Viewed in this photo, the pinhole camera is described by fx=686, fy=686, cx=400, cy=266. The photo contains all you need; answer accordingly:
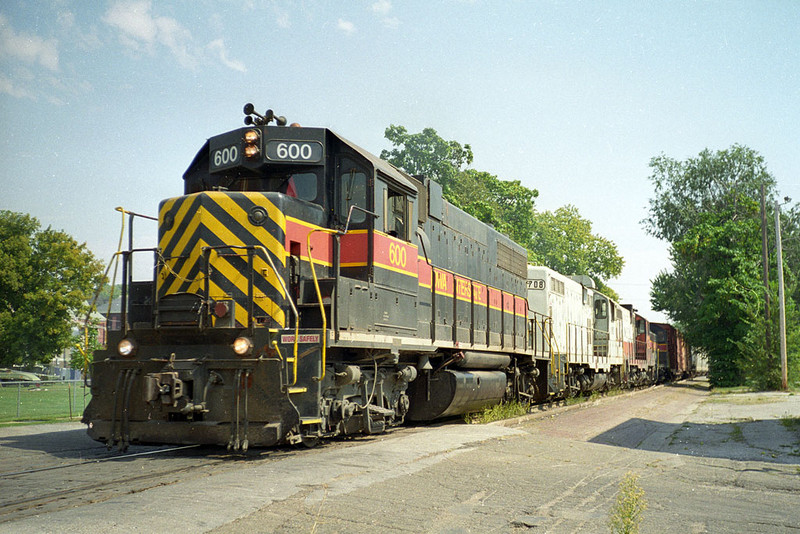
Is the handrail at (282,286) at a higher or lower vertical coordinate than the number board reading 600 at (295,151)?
lower

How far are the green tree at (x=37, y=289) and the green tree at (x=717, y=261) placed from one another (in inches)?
1255

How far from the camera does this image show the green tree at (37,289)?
3262 cm

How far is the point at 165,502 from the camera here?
5238 millimetres

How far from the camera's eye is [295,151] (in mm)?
8930

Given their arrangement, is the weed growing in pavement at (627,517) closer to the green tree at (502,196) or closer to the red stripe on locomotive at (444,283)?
the red stripe on locomotive at (444,283)

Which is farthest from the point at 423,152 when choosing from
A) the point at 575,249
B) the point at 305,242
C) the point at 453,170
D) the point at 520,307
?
the point at 305,242

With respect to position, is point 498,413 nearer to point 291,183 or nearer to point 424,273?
point 424,273

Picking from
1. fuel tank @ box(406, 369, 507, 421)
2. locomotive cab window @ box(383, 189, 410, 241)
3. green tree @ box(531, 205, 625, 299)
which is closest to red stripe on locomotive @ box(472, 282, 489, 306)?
fuel tank @ box(406, 369, 507, 421)

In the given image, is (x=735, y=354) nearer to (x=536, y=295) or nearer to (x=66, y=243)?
(x=536, y=295)

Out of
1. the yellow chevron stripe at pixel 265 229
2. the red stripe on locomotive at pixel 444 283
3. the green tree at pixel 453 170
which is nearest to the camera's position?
the yellow chevron stripe at pixel 265 229

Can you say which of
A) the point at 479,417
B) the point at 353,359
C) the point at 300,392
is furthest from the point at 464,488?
the point at 479,417

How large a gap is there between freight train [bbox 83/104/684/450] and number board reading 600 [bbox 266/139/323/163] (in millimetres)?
18

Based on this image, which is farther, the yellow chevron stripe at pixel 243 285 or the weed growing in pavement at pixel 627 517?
the yellow chevron stripe at pixel 243 285

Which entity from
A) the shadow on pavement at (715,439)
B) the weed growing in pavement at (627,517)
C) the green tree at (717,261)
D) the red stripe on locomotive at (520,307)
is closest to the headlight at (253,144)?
the weed growing in pavement at (627,517)
